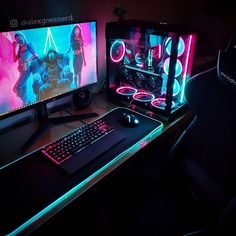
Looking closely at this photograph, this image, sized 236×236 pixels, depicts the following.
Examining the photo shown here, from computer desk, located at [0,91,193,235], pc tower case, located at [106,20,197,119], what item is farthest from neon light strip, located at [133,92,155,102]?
computer desk, located at [0,91,193,235]

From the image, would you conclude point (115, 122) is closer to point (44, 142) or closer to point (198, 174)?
point (44, 142)

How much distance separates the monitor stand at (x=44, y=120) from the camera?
105 cm

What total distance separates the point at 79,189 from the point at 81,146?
0.20m

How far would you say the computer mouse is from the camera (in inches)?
45.6

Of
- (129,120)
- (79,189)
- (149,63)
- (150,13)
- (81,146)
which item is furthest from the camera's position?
(150,13)

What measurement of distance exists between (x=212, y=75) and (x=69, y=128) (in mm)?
670

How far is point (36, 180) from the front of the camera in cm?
86

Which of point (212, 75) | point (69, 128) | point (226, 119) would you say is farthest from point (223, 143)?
point (69, 128)

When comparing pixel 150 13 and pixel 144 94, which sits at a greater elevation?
pixel 150 13

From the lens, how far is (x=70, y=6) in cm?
124

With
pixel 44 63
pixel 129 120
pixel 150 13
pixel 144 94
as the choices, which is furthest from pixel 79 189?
pixel 150 13

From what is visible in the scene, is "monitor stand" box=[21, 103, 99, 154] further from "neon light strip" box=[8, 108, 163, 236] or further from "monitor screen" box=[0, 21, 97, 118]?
"neon light strip" box=[8, 108, 163, 236]

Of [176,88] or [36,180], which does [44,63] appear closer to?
[36,180]

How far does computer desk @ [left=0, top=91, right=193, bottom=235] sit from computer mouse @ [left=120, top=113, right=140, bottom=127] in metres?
0.10
